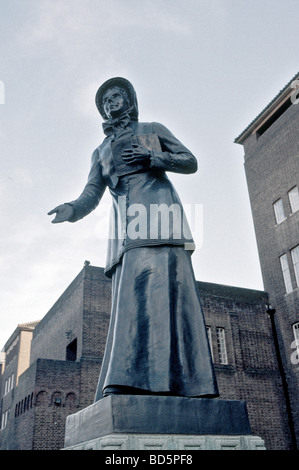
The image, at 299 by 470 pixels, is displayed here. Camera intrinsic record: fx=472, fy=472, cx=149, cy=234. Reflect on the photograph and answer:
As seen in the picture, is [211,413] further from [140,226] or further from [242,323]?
[242,323]

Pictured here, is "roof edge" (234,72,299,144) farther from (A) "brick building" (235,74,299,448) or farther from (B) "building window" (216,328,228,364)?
(B) "building window" (216,328,228,364)

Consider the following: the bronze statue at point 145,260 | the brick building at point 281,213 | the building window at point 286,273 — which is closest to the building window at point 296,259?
the brick building at point 281,213

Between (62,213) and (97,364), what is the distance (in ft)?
69.6

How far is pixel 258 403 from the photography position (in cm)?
2672

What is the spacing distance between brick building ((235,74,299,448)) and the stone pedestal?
2466cm

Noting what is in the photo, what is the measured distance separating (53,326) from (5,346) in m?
25.6

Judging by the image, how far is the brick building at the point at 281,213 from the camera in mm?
26859

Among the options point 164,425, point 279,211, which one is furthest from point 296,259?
point 164,425

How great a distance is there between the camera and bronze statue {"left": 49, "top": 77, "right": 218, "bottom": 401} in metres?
3.00

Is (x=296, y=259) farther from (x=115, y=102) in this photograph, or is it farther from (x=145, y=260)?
(x=145, y=260)

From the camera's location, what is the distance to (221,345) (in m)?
27.7

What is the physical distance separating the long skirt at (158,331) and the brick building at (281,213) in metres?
24.5

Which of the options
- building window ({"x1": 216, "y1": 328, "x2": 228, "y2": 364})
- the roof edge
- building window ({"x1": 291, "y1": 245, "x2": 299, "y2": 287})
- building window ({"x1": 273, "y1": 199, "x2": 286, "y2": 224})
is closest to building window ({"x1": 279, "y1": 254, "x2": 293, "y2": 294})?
building window ({"x1": 291, "y1": 245, "x2": 299, "y2": 287})
